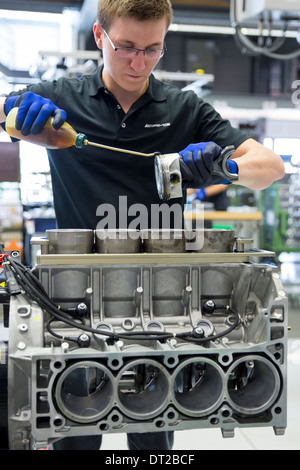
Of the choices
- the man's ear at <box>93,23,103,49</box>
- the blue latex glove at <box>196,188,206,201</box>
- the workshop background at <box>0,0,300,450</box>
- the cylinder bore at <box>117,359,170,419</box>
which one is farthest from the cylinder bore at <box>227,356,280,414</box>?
the blue latex glove at <box>196,188,206,201</box>

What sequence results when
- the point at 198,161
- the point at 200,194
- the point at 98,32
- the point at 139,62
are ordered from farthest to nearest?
1. the point at 200,194
2. the point at 98,32
3. the point at 139,62
4. the point at 198,161

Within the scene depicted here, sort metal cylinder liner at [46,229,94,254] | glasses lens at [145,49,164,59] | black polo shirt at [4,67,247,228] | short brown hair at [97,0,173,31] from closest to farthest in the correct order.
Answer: metal cylinder liner at [46,229,94,254] → short brown hair at [97,0,173,31] → glasses lens at [145,49,164,59] → black polo shirt at [4,67,247,228]

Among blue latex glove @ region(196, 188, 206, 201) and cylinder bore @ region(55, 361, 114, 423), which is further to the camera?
blue latex glove @ region(196, 188, 206, 201)

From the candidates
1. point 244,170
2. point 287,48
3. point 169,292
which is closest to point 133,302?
point 169,292

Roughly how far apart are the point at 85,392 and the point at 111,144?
89cm

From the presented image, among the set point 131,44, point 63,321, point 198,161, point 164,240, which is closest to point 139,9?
point 131,44

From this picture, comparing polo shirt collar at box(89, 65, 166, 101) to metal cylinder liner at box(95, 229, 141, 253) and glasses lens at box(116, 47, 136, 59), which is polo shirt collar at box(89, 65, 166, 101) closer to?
glasses lens at box(116, 47, 136, 59)

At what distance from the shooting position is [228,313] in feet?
3.94

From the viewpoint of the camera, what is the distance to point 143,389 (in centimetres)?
108

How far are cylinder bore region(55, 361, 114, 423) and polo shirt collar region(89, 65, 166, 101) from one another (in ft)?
3.31

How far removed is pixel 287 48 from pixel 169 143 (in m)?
8.98

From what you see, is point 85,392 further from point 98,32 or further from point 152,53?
point 98,32

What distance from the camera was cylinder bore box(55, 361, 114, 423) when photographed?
948 mm

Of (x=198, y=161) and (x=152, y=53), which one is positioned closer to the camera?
(x=198, y=161)
